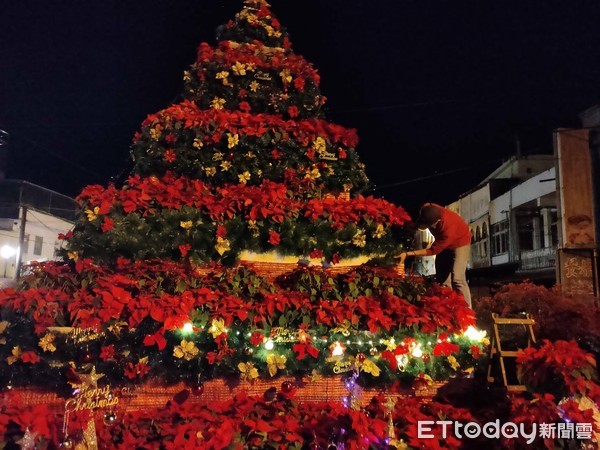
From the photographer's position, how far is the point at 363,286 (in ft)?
18.5

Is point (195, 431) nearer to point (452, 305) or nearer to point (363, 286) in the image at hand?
point (363, 286)

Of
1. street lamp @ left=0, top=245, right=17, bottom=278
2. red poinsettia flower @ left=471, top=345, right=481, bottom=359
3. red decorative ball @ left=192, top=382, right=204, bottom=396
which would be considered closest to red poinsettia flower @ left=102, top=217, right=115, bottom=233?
red decorative ball @ left=192, top=382, right=204, bottom=396

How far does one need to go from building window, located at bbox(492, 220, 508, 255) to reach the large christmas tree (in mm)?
23480

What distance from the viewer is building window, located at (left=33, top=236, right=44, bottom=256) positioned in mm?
33875

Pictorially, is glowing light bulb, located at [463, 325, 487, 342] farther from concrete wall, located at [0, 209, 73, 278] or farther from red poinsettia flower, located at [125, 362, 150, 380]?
concrete wall, located at [0, 209, 73, 278]

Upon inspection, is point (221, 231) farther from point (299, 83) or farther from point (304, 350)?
point (299, 83)

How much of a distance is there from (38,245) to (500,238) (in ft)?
102

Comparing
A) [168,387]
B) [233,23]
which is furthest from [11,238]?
[168,387]

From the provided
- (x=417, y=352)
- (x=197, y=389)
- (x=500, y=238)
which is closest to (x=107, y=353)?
(x=197, y=389)

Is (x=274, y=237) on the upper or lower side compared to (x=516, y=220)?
lower

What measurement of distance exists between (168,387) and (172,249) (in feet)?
5.30

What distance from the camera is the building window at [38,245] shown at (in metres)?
33.9

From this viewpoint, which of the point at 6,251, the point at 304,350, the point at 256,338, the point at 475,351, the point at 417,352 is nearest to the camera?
the point at 256,338

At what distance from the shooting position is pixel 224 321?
16.2ft
